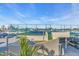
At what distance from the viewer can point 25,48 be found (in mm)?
2414

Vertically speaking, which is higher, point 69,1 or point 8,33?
point 69,1

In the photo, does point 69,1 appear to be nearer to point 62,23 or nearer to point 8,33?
point 62,23

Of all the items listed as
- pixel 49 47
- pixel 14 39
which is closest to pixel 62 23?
pixel 49 47

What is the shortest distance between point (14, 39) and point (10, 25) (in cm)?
19

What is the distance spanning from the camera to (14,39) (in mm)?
2432

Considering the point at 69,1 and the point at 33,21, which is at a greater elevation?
the point at 69,1

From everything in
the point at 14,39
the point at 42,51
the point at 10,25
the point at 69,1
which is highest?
the point at 69,1

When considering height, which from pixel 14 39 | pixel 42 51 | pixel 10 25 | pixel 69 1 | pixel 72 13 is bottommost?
pixel 42 51

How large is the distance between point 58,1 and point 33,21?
41cm

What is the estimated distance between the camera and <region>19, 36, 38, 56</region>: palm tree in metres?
2.42

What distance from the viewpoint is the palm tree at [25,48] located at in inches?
95.1

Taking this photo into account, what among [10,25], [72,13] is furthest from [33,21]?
[72,13]

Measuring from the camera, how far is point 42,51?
244cm

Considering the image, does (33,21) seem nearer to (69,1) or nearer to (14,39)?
(14,39)
